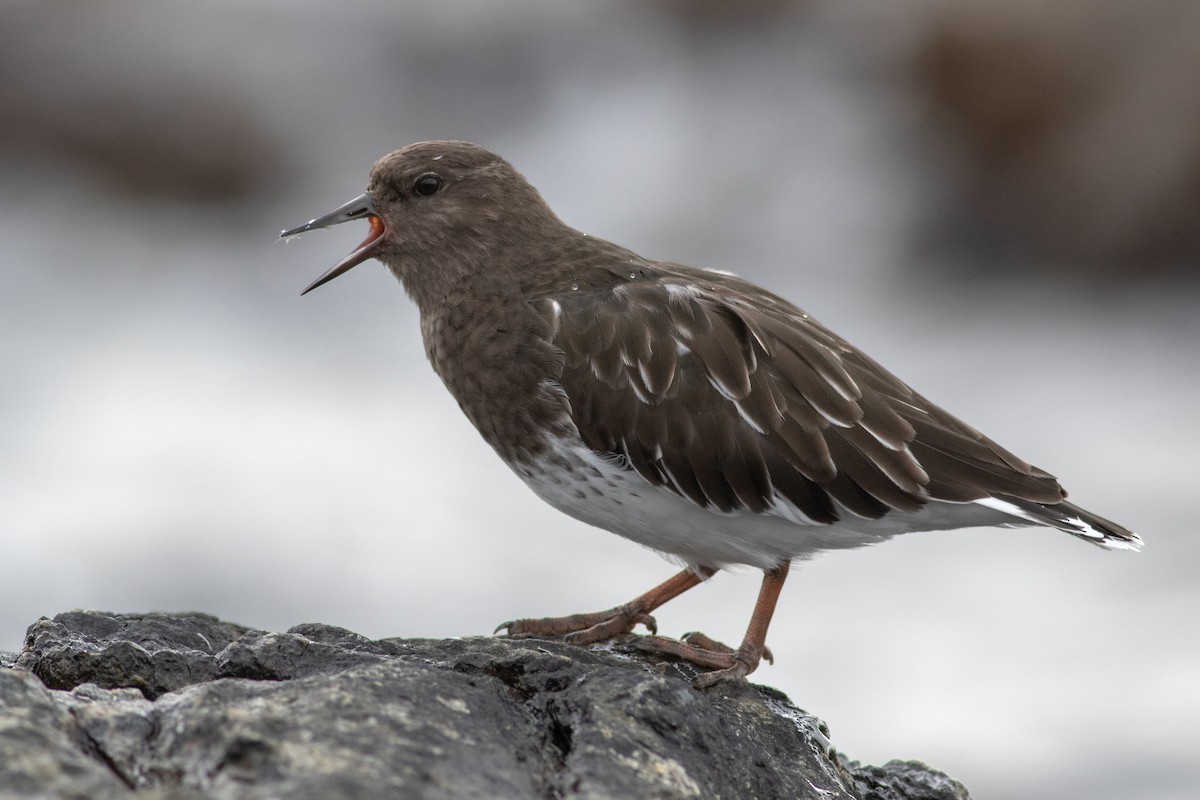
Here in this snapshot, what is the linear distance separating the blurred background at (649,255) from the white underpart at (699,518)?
18.1ft

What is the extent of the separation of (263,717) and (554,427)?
2.46m

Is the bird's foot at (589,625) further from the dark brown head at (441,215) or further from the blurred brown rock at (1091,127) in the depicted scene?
the blurred brown rock at (1091,127)

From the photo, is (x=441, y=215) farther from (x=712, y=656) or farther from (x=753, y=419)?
(x=712, y=656)

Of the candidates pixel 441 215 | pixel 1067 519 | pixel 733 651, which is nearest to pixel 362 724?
pixel 733 651

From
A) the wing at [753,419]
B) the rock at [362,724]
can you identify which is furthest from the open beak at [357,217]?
the rock at [362,724]

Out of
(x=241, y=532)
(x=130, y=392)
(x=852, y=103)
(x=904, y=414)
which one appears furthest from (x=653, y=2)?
(x=904, y=414)

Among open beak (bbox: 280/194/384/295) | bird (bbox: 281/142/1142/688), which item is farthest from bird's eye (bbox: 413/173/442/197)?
bird (bbox: 281/142/1142/688)

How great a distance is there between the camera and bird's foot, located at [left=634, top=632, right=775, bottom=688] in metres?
5.24

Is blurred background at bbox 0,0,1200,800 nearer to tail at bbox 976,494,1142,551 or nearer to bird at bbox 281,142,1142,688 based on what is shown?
tail at bbox 976,494,1142,551

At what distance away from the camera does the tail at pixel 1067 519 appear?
545 centimetres

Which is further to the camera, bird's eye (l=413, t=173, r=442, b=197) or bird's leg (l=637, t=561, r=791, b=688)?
bird's eye (l=413, t=173, r=442, b=197)

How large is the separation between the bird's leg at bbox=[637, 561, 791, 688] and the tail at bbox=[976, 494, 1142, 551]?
95 cm

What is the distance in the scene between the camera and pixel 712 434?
18.1 feet

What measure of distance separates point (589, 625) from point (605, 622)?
195 mm
